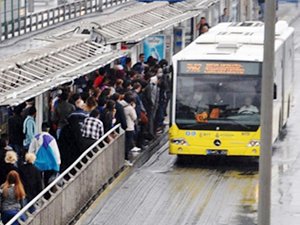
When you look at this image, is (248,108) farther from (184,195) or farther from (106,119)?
(184,195)

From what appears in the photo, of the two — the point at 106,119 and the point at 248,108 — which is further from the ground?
the point at 106,119

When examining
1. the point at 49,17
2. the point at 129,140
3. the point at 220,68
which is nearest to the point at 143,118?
the point at 129,140

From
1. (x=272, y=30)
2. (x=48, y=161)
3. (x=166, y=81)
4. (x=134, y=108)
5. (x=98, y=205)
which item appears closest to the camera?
(x=272, y=30)

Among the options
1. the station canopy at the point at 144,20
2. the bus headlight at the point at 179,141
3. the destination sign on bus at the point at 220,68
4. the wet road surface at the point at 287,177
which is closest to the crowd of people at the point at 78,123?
the station canopy at the point at 144,20

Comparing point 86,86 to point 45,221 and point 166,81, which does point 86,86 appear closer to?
point 166,81

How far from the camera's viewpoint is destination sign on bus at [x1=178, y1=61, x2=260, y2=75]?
27031 mm

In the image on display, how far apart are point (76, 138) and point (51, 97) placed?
11.9 ft

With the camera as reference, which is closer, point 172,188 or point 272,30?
point 272,30

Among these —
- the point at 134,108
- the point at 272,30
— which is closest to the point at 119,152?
the point at 134,108

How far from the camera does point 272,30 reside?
15.6 metres

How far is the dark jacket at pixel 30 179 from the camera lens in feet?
63.9

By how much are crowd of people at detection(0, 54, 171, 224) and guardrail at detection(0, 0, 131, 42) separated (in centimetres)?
453

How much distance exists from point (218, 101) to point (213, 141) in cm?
82

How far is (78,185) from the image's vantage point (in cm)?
2175
